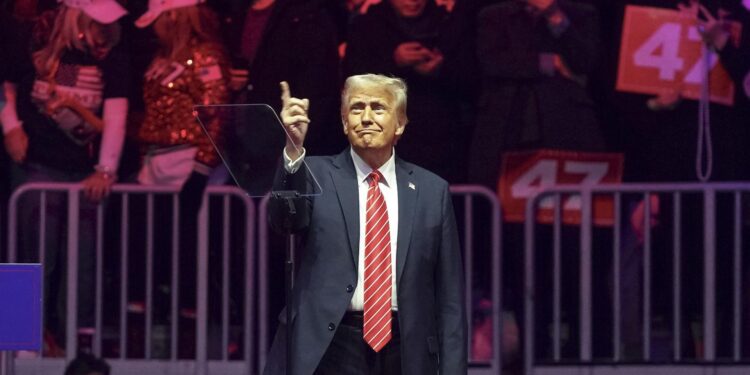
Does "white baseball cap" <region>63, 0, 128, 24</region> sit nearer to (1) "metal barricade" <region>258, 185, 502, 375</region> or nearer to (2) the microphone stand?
(1) "metal barricade" <region>258, 185, 502, 375</region>

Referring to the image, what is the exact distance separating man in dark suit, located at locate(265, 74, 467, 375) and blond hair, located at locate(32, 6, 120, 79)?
3.61 m

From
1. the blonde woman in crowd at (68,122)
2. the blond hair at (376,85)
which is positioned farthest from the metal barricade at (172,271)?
the blond hair at (376,85)

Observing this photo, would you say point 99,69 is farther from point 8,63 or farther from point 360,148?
point 360,148

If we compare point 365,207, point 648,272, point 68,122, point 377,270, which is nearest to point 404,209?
point 365,207

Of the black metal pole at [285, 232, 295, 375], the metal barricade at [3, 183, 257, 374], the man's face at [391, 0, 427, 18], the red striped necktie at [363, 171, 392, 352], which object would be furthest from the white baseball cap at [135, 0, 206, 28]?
the black metal pole at [285, 232, 295, 375]

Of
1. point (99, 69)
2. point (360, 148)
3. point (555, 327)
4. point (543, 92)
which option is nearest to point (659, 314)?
point (555, 327)

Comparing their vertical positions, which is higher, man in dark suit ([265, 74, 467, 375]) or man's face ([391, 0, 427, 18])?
man's face ([391, 0, 427, 18])

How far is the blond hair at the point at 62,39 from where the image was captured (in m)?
8.62

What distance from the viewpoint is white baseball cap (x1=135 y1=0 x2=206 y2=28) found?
852cm

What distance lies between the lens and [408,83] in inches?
331

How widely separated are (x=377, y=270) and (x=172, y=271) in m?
3.61

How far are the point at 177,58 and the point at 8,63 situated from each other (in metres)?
0.88

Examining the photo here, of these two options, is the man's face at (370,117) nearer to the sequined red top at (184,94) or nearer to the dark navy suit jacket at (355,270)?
the dark navy suit jacket at (355,270)

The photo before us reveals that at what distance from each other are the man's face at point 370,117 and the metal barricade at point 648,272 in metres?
3.35
